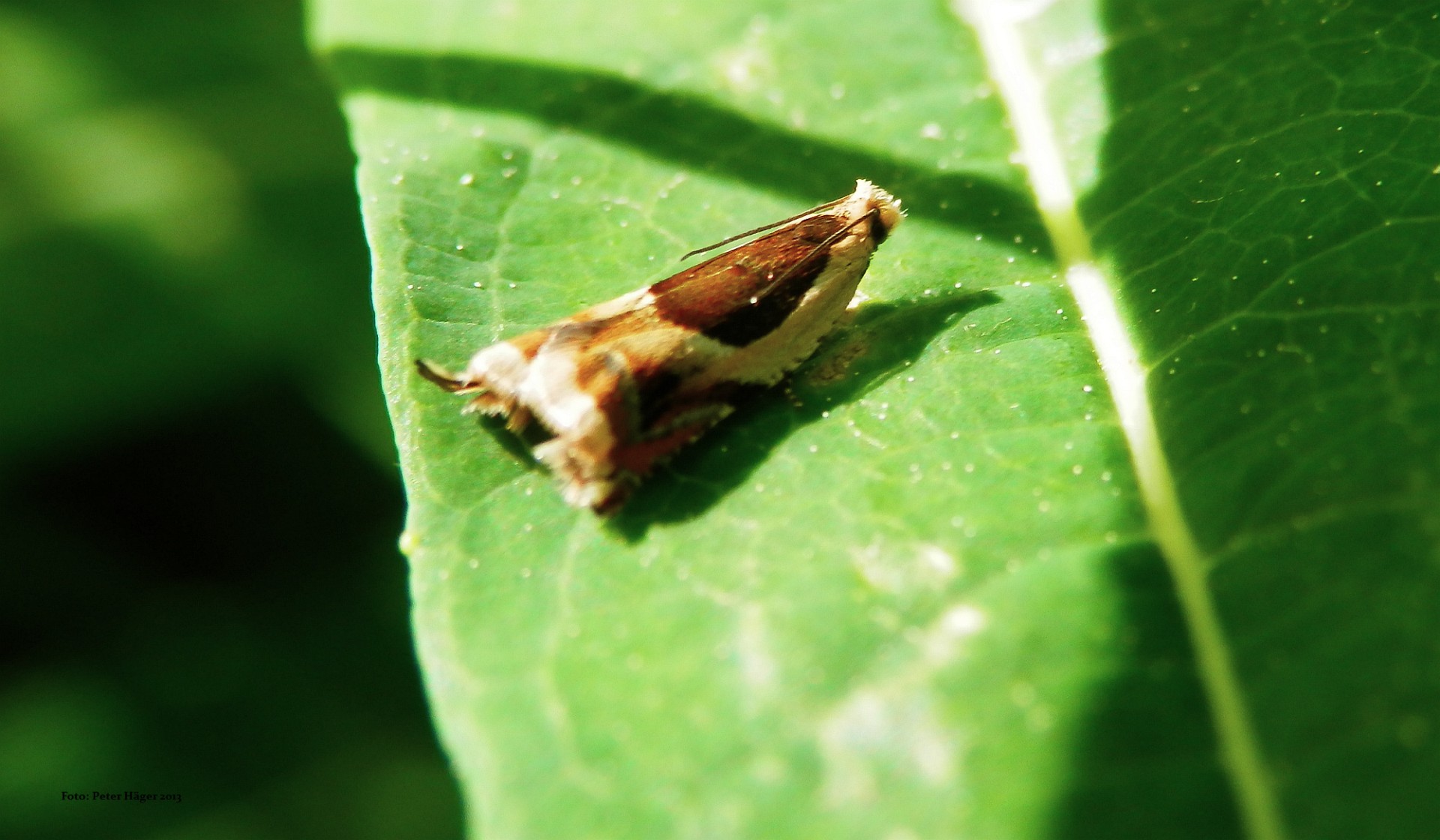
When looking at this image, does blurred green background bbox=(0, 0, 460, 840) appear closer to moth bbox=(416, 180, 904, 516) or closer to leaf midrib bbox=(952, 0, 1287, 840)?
moth bbox=(416, 180, 904, 516)

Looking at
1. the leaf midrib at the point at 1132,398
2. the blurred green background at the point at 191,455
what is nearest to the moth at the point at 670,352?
the leaf midrib at the point at 1132,398

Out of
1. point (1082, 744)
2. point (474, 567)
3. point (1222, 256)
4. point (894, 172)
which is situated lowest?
point (1082, 744)

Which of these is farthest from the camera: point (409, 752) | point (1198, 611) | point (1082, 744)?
point (409, 752)

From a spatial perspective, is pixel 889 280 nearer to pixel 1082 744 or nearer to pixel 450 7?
pixel 1082 744

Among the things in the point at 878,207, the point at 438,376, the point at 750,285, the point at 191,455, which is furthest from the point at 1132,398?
the point at 191,455

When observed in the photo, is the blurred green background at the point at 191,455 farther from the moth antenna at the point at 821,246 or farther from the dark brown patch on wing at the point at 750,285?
the moth antenna at the point at 821,246

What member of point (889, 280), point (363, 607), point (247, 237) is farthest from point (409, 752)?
point (889, 280)
